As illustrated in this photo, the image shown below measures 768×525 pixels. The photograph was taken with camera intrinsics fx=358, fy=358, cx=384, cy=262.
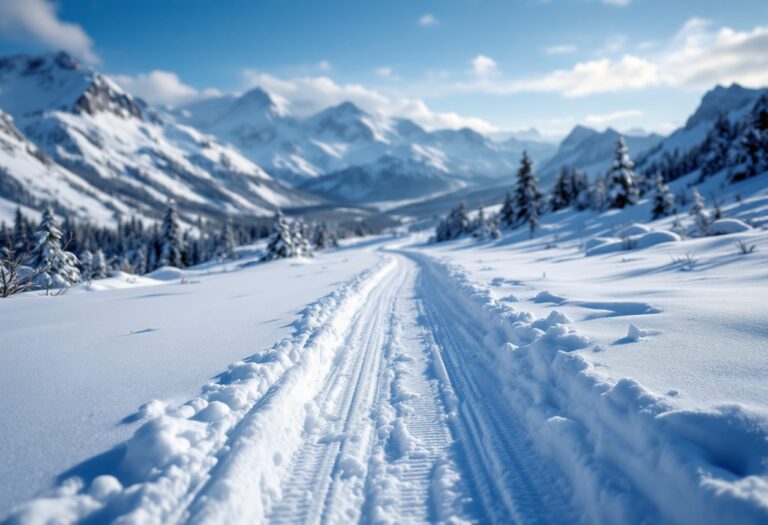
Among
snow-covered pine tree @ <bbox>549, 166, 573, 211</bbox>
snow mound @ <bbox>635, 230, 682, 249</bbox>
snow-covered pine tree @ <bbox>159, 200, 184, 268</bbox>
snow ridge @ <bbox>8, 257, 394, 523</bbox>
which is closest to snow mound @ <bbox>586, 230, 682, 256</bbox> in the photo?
snow mound @ <bbox>635, 230, 682, 249</bbox>

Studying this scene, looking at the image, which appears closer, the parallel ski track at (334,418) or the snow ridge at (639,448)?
the snow ridge at (639,448)

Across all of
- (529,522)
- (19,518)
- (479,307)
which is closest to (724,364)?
(529,522)

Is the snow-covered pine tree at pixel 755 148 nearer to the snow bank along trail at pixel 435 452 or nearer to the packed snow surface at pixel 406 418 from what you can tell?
the packed snow surface at pixel 406 418

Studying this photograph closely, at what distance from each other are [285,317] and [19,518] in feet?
21.3

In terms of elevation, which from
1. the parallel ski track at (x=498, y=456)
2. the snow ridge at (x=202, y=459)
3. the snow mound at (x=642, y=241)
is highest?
the snow mound at (x=642, y=241)

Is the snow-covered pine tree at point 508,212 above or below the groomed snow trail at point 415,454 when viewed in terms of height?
above

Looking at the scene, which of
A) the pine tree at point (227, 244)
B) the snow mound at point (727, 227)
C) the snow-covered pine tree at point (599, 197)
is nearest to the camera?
the snow mound at point (727, 227)

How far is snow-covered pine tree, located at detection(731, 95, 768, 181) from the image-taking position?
35.5 metres

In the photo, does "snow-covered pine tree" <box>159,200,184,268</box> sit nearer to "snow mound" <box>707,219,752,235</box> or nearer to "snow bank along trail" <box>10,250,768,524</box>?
A: "snow bank along trail" <box>10,250,768,524</box>

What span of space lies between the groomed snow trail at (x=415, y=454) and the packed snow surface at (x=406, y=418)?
0.02m

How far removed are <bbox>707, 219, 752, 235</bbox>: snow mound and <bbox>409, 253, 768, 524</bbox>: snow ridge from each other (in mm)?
17103

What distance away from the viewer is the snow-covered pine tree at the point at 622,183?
41.8m

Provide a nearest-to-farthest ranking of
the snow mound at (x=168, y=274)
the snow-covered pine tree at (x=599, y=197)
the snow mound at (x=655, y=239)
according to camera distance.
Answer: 1. the snow mound at (x=655, y=239)
2. the snow mound at (x=168, y=274)
3. the snow-covered pine tree at (x=599, y=197)

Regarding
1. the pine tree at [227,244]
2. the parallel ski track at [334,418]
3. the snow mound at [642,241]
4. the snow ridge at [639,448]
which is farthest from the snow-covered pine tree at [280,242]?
the snow ridge at [639,448]
